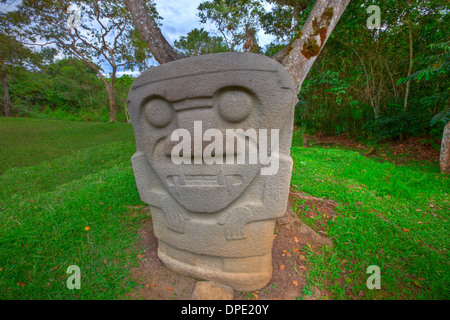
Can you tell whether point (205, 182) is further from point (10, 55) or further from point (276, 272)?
point (10, 55)

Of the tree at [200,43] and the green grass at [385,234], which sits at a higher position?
the tree at [200,43]

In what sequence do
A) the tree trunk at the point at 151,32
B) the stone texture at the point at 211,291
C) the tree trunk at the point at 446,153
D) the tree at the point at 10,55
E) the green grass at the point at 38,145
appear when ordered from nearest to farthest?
the stone texture at the point at 211,291
the tree trunk at the point at 151,32
the tree trunk at the point at 446,153
the green grass at the point at 38,145
the tree at the point at 10,55

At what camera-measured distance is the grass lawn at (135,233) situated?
1522 millimetres

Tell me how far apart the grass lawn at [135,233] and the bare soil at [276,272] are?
8cm

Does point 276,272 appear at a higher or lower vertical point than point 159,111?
lower

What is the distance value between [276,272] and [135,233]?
4.65 feet

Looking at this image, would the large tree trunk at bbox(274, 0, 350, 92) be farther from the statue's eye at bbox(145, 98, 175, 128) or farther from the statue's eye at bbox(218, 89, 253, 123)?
the statue's eye at bbox(145, 98, 175, 128)

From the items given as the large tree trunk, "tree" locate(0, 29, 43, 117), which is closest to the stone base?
the large tree trunk

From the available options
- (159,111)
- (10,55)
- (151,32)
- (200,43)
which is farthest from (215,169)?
(200,43)

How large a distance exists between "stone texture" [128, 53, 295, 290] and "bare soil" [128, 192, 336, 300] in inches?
3.7

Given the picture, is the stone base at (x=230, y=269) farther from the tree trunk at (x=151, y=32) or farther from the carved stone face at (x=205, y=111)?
the tree trunk at (x=151, y=32)

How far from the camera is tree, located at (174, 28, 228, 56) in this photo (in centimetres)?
1170

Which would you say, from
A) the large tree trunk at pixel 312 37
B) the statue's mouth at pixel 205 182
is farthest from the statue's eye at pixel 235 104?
the large tree trunk at pixel 312 37

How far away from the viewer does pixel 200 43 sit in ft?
40.1
